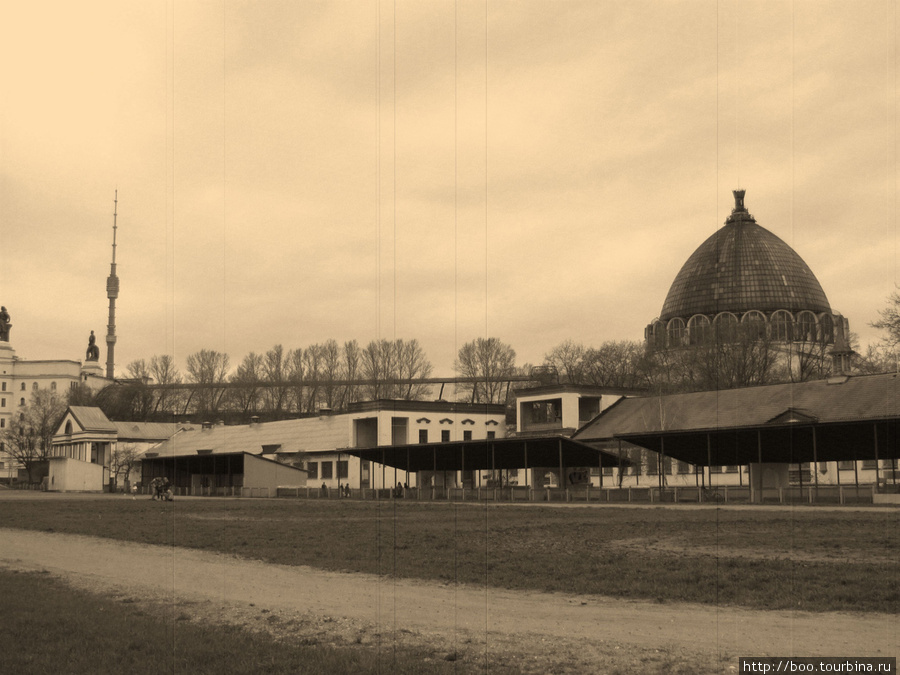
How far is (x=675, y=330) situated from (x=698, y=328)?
30.1ft

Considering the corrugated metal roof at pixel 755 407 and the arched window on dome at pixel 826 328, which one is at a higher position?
the arched window on dome at pixel 826 328

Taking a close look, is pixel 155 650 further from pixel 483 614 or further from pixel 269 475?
pixel 269 475

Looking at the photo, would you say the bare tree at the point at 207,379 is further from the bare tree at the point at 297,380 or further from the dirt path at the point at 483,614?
the dirt path at the point at 483,614

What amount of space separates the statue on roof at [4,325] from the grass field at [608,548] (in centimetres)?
15736

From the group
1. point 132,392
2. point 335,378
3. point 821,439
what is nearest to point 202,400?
point 132,392

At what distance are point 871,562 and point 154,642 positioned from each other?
1277cm

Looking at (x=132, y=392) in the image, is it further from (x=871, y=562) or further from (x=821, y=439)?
(x=871, y=562)

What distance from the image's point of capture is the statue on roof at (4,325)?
181250mm

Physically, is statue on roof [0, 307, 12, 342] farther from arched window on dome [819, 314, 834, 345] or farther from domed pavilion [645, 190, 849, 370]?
arched window on dome [819, 314, 834, 345]

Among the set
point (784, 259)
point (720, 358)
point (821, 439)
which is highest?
point (784, 259)

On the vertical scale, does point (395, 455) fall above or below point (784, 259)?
below

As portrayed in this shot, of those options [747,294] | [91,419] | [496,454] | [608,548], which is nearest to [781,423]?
[496,454]

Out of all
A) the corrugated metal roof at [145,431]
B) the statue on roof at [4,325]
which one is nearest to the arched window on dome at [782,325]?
the corrugated metal roof at [145,431]

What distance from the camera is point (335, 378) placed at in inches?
5664
